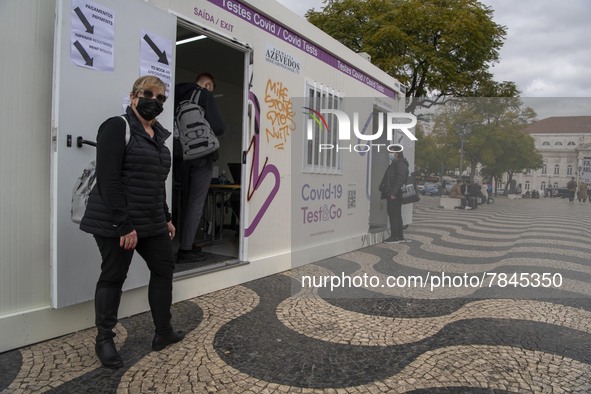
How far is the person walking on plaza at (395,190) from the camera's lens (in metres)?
8.05

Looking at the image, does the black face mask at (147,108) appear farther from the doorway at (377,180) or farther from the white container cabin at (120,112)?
the doorway at (377,180)

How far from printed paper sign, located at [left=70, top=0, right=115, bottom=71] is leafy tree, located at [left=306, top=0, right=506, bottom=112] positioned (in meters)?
14.6

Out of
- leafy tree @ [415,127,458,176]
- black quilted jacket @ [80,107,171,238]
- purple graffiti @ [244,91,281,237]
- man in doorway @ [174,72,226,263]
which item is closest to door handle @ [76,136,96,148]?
black quilted jacket @ [80,107,171,238]

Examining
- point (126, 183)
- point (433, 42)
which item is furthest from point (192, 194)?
point (433, 42)

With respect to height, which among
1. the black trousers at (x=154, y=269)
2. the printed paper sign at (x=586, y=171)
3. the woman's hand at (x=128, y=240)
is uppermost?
the printed paper sign at (x=586, y=171)

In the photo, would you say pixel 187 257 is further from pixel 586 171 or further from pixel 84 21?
pixel 586 171

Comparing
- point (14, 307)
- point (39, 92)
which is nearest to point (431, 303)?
point (14, 307)

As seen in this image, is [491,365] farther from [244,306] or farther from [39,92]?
[39,92]

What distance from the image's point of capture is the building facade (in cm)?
490

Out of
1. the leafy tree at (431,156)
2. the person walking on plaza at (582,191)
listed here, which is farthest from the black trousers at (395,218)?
the person walking on plaza at (582,191)

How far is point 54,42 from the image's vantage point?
2.97 metres

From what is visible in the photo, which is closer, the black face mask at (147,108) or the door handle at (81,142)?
the black face mask at (147,108)

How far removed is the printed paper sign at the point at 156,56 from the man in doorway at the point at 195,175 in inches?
38.0

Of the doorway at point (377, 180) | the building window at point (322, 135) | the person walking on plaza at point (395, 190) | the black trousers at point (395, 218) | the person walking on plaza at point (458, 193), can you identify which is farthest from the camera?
the black trousers at point (395, 218)
